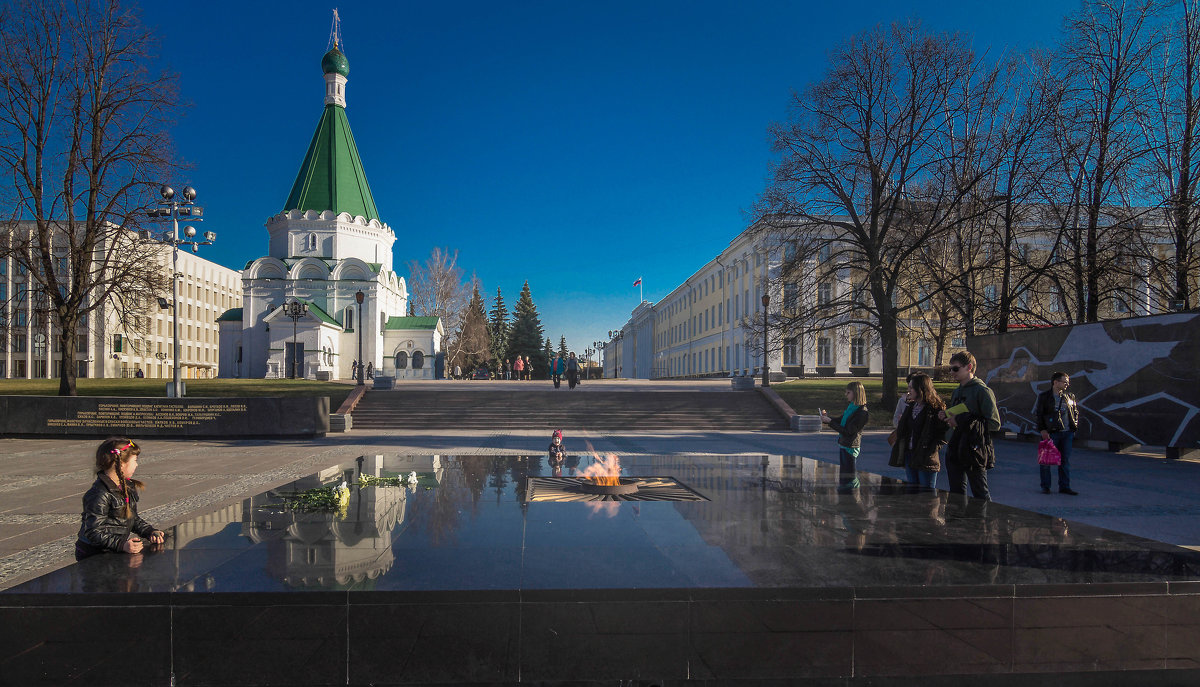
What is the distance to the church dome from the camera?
60.8 meters

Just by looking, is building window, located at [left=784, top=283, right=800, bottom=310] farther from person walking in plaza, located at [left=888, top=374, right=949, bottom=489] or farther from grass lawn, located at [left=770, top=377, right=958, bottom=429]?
person walking in plaza, located at [left=888, top=374, right=949, bottom=489]

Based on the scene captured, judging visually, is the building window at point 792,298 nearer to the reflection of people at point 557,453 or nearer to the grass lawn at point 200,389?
the reflection of people at point 557,453

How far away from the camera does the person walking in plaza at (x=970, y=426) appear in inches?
266

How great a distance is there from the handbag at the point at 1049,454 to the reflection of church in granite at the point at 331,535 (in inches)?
364

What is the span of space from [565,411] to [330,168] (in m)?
46.2

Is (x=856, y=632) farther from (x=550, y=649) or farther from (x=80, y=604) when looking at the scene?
(x=80, y=604)

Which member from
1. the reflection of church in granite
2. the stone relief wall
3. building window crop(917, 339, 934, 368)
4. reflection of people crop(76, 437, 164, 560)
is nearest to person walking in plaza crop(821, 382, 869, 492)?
the reflection of church in granite

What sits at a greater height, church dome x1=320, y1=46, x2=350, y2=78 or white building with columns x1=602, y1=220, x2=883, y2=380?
church dome x1=320, y1=46, x2=350, y2=78

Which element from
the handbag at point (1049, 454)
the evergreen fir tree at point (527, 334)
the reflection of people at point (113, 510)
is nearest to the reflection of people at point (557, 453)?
the reflection of people at point (113, 510)

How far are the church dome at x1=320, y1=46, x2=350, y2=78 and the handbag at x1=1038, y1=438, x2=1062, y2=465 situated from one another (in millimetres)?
65761

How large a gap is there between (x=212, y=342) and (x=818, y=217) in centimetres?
8556

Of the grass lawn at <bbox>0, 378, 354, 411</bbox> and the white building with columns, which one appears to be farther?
the white building with columns

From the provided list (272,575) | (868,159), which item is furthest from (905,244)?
(272,575)

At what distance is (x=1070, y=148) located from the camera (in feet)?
65.6
